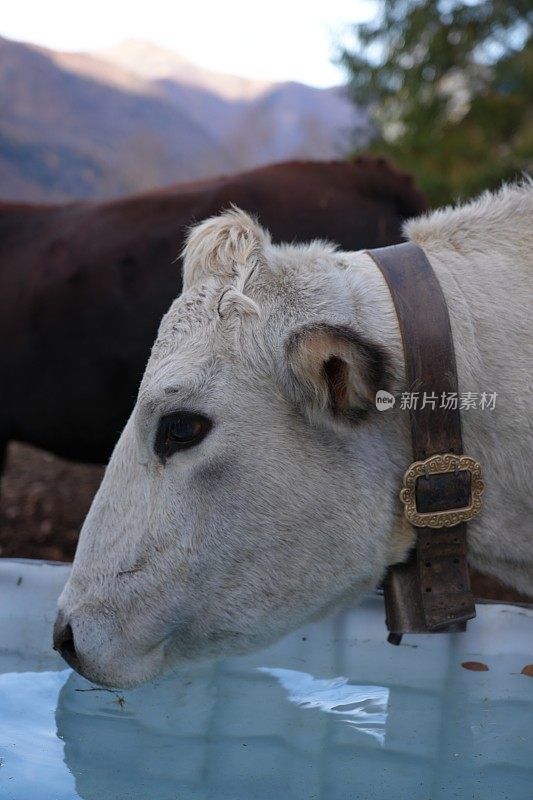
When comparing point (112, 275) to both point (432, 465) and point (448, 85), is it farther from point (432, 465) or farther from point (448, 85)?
point (448, 85)

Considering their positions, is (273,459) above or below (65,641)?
above

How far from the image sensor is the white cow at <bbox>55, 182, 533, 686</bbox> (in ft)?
5.98

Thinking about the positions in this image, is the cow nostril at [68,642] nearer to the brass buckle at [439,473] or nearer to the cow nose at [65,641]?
the cow nose at [65,641]

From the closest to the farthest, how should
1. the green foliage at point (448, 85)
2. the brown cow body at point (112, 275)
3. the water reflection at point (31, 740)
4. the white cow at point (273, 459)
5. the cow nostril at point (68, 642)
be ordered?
the white cow at point (273, 459), the cow nostril at point (68, 642), the water reflection at point (31, 740), the brown cow body at point (112, 275), the green foliage at point (448, 85)

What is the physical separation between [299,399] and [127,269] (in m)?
2.45

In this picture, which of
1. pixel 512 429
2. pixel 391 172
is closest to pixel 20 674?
pixel 512 429

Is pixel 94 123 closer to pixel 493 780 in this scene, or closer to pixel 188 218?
pixel 188 218

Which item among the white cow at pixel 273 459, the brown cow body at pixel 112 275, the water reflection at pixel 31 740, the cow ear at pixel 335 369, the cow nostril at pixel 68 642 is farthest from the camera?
the brown cow body at pixel 112 275

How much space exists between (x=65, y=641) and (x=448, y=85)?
315 inches

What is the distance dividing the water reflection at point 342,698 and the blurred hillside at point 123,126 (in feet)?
43.6

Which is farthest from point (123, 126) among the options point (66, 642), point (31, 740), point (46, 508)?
point (66, 642)

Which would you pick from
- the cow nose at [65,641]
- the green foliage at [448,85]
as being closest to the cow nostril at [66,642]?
the cow nose at [65,641]

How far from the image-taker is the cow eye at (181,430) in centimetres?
183

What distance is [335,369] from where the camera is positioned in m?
1.73
